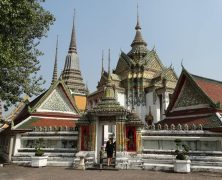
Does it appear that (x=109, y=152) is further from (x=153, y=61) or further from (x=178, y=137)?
(x=153, y=61)

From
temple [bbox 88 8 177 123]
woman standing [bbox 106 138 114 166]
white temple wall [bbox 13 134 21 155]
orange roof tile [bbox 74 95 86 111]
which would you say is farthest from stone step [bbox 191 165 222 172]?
orange roof tile [bbox 74 95 86 111]

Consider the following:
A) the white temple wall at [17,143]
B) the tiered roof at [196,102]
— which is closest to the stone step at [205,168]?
the tiered roof at [196,102]

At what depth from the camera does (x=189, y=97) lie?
700 inches

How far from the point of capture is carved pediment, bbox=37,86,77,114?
20984mm

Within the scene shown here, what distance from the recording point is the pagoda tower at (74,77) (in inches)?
1750

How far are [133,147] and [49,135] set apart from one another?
18.1 ft

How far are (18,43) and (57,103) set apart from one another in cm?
695

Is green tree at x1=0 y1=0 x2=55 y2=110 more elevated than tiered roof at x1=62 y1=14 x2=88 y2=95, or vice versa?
tiered roof at x1=62 y1=14 x2=88 y2=95

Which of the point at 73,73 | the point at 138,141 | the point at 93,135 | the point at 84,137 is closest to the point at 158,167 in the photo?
the point at 138,141

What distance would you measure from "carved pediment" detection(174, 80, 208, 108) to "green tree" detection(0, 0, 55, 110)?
9723 mm

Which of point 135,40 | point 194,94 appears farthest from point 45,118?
point 135,40

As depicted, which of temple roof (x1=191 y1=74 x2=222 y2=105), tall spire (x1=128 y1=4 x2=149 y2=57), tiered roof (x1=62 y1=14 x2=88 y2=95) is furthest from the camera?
tiered roof (x1=62 y1=14 x2=88 y2=95)

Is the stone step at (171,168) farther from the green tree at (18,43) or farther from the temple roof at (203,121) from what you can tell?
the green tree at (18,43)

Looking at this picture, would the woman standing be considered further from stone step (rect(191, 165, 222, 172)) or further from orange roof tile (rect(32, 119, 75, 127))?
orange roof tile (rect(32, 119, 75, 127))
